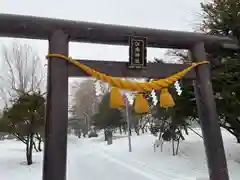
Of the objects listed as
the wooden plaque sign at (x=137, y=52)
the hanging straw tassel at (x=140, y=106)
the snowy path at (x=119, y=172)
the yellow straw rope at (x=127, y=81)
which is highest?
the wooden plaque sign at (x=137, y=52)

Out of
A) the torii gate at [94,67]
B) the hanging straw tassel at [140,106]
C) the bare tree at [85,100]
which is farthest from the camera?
the bare tree at [85,100]

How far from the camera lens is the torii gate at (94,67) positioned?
279 centimetres

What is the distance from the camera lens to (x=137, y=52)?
3363 mm

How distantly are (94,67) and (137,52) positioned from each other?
64 cm

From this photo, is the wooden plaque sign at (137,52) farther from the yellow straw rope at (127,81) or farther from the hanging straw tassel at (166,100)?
the hanging straw tassel at (166,100)

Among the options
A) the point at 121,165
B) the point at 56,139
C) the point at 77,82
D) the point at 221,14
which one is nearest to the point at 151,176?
the point at 121,165

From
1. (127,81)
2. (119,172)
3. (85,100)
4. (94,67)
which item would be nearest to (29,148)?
(119,172)

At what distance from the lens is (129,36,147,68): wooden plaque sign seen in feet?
10.9

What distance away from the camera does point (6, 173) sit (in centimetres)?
900

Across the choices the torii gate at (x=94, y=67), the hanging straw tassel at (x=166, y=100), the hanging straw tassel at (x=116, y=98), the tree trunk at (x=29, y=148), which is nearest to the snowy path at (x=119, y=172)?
the tree trunk at (x=29, y=148)

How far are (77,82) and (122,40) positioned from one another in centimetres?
3229

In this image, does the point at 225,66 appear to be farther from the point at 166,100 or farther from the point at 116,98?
the point at 116,98

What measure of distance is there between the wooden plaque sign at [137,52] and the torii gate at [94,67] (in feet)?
0.23

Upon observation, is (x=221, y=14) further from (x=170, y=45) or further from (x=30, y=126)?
(x=30, y=126)
